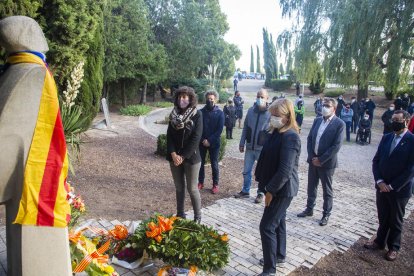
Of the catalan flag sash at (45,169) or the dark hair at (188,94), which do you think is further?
the dark hair at (188,94)

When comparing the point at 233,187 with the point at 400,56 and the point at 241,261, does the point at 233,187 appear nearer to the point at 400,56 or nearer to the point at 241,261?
the point at 241,261

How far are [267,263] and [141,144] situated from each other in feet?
25.5

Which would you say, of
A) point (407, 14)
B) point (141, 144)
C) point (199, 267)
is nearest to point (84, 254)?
point (199, 267)

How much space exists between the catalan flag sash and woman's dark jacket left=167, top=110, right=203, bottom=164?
2.21 m

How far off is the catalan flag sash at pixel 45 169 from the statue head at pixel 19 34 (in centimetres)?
6

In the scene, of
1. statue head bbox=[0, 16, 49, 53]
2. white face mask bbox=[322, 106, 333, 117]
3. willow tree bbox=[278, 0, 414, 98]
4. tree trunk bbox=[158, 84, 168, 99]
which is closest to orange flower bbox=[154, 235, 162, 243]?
statue head bbox=[0, 16, 49, 53]

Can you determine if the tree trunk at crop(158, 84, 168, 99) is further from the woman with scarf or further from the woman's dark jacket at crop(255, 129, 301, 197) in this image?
the woman's dark jacket at crop(255, 129, 301, 197)

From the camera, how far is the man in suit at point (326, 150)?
5.10m

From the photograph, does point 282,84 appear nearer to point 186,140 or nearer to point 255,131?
point 255,131

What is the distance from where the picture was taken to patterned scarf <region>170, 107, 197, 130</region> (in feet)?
14.7

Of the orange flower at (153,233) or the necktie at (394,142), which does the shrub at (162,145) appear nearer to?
the orange flower at (153,233)

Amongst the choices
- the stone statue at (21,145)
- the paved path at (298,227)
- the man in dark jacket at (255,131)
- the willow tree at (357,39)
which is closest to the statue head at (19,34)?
the stone statue at (21,145)

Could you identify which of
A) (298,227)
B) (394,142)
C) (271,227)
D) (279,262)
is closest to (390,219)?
(394,142)

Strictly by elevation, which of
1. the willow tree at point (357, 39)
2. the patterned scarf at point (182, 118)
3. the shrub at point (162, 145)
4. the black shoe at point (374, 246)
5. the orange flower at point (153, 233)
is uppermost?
the willow tree at point (357, 39)
